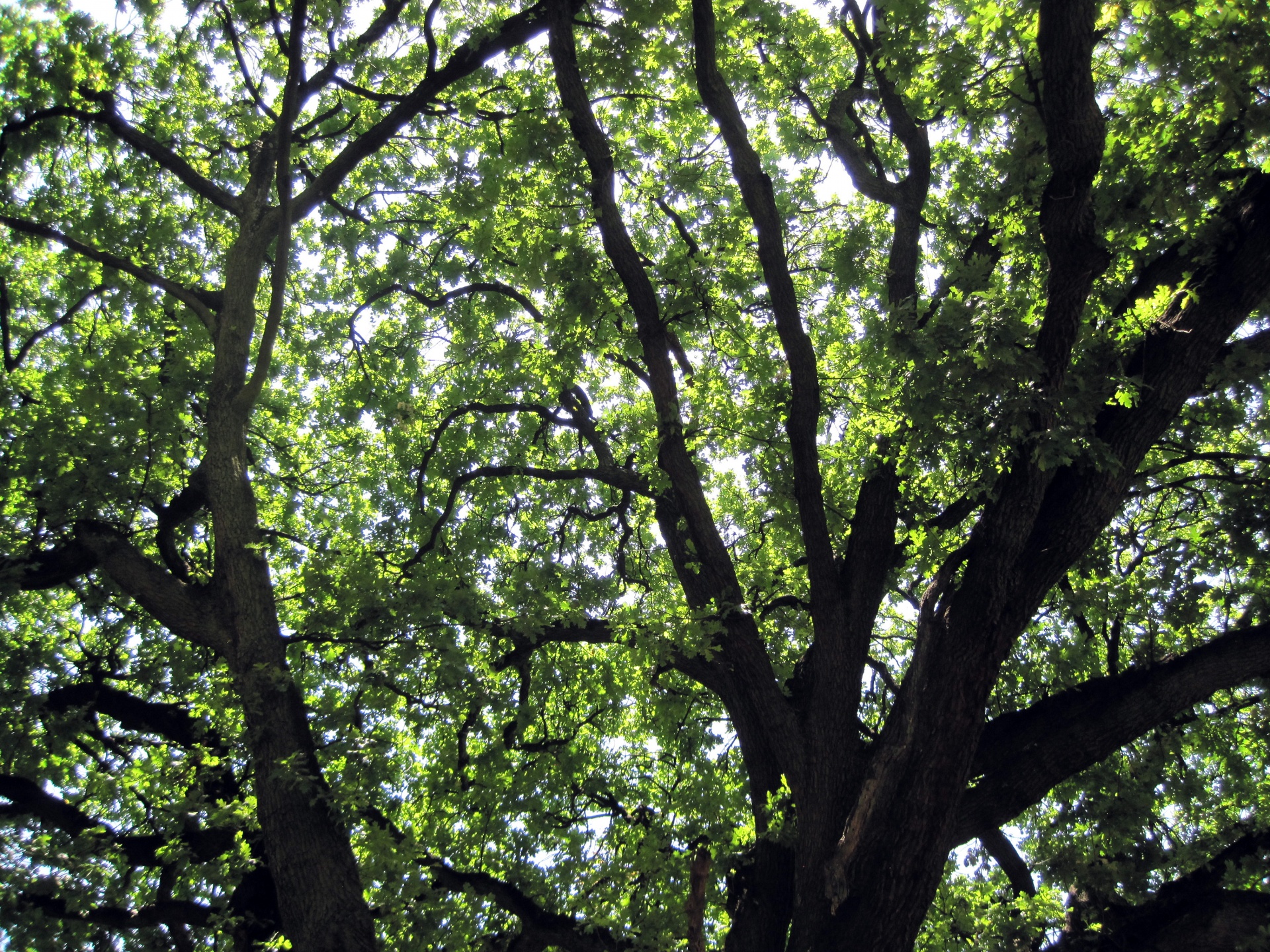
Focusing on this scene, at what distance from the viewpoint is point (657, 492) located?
23.5 ft

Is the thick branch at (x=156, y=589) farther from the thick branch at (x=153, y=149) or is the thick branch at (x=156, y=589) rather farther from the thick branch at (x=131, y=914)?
the thick branch at (x=153, y=149)

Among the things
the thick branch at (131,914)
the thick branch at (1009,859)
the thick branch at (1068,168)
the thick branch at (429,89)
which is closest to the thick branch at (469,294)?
the thick branch at (429,89)

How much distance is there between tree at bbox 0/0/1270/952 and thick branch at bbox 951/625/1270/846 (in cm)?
2

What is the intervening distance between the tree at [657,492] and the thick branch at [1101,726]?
0.08 ft

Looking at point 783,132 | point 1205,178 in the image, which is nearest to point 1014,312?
point 1205,178

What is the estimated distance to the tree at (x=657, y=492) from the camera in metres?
5.38

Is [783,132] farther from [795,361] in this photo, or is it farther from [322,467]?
[322,467]

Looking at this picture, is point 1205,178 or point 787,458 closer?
point 1205,178

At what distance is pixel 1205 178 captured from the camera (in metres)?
5.16

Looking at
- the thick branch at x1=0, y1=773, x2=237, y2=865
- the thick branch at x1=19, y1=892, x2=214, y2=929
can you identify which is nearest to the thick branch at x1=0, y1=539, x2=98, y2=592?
the thick branch at x1=0, y1=773, x2=237, y2=865

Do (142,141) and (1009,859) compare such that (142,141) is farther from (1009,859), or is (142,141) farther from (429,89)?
(1009,859)

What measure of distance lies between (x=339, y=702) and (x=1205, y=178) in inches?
307

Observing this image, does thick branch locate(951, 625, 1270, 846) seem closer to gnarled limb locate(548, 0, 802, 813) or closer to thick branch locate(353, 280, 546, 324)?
gnarled limb locate(548, 0, 802, 813)

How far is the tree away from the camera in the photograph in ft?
17.7
